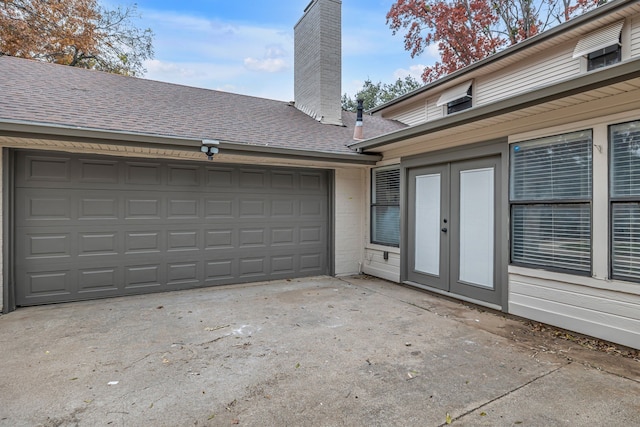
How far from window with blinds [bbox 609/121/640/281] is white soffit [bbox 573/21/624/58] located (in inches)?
109

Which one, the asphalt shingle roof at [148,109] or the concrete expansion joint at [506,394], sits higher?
the asphalt shingle roof at [148,109]

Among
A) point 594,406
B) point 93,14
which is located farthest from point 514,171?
point 93,14

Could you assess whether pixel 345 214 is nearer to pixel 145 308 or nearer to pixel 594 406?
pixel 145 308

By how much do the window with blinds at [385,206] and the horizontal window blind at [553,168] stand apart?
2.12 m

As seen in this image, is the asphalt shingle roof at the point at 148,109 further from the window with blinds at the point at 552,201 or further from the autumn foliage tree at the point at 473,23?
the autumn foliage tree at the point at 473,23

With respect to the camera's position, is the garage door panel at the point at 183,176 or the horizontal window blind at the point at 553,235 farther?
the garage door panel at the point at 183,176

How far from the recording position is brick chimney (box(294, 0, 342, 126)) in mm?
7730

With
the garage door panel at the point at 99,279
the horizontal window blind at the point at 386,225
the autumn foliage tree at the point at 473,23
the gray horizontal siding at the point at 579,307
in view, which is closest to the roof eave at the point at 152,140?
the horizontal window blind at the point at 386,225

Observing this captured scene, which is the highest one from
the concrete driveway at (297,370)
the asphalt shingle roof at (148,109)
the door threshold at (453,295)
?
the asphalt shingle roof at (148,109)

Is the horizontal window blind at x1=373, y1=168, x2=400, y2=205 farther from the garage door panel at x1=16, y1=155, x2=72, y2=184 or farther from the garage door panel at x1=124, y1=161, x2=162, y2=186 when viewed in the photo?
the garage door panel at x1=16, y1=155, x2=72, y2=184

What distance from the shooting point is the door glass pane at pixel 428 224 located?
5176mm

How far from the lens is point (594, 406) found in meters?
2.19

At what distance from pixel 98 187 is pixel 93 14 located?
9.88m

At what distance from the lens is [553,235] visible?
3680 millimetres
